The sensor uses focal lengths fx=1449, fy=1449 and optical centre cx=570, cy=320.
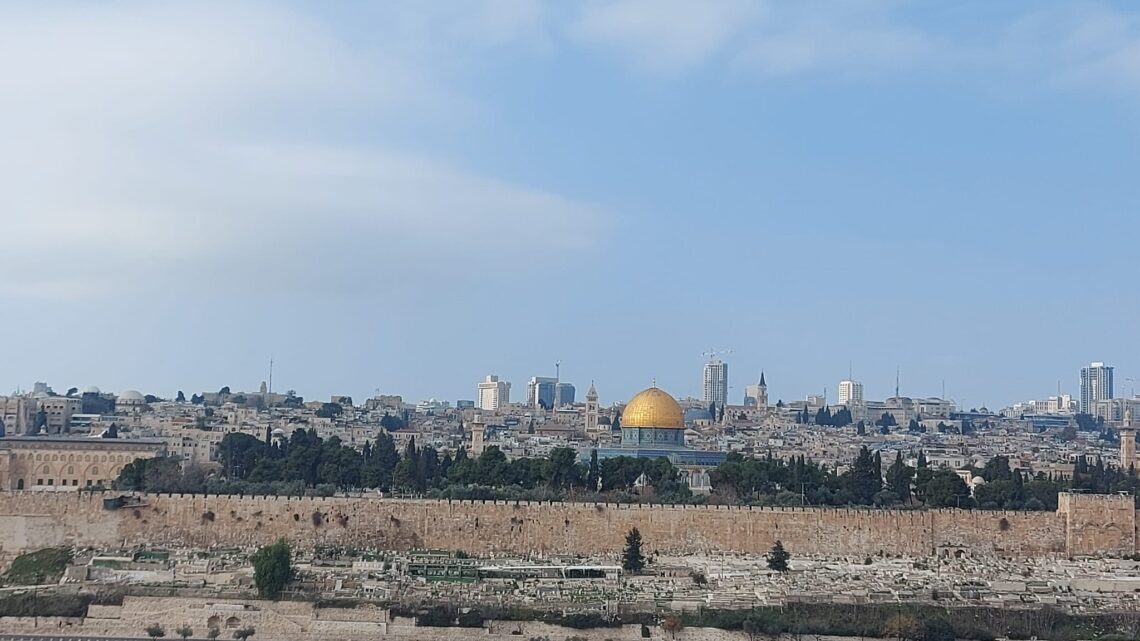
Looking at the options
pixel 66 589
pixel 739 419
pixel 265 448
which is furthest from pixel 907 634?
pixel 739 419

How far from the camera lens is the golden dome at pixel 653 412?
181ft

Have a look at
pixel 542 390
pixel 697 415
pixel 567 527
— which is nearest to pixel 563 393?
pixel 542 390

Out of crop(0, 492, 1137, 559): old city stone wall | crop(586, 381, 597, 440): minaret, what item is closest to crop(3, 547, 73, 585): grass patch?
crop(0, 492, 1137, 559): old city stone wall

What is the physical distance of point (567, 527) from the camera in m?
32.8

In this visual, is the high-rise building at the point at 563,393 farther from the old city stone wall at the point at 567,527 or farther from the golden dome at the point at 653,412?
the old city stone wall at the point at 567,527

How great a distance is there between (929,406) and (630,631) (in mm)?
100310

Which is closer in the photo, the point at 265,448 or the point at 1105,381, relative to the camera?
the point at 265,448

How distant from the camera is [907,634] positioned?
86.3ft

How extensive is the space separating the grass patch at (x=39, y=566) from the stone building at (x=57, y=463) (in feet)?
43.1

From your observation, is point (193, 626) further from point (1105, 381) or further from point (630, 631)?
point (1105, 381)

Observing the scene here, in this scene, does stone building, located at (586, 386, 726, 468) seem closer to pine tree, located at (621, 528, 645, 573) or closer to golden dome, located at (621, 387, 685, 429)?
golden dome, located at (621, 387, 685, 429)

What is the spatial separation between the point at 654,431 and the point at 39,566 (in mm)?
27822

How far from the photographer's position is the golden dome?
2173 inches

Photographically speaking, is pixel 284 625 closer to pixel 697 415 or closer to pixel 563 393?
pixel 697 415
